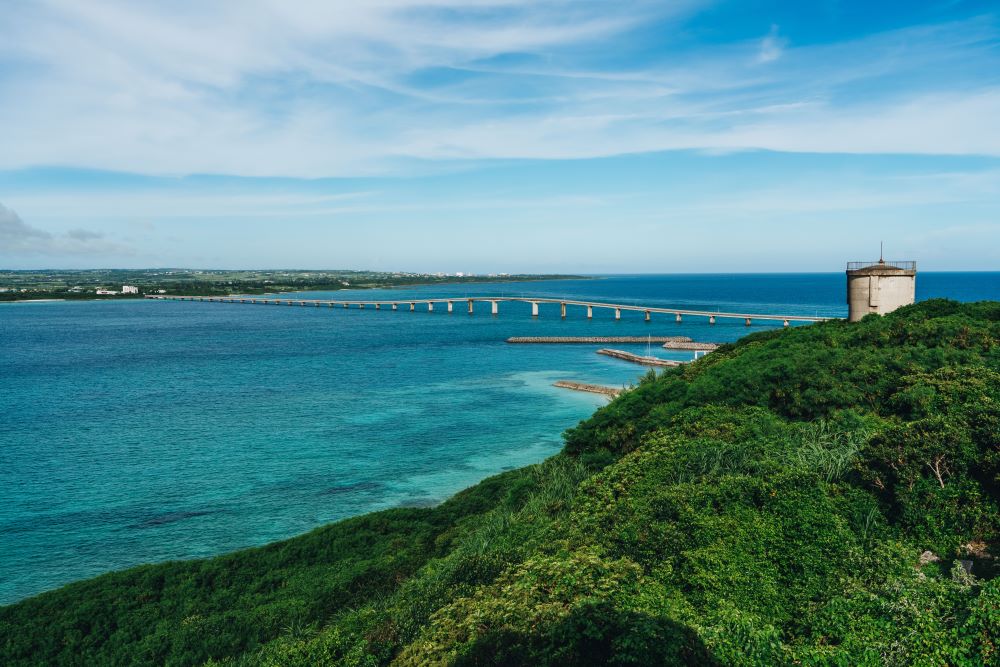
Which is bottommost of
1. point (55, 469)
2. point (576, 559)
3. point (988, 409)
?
point (55, 469)

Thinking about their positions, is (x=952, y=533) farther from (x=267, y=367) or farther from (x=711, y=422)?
(x=267, y=367)

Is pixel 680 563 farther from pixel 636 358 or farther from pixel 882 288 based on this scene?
pixel 636 358

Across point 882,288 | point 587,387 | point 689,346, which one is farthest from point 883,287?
point 689,346

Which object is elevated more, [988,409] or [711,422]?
[988,409]

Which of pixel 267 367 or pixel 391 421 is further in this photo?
pixel 267 367

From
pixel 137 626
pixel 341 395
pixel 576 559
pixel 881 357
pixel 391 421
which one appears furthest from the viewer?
pixel 341 395

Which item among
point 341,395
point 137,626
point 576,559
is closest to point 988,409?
point 576,559

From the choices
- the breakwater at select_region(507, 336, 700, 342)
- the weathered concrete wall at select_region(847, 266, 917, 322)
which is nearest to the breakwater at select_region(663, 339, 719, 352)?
the breakwater at select_region(507, 336, 700, 342)
